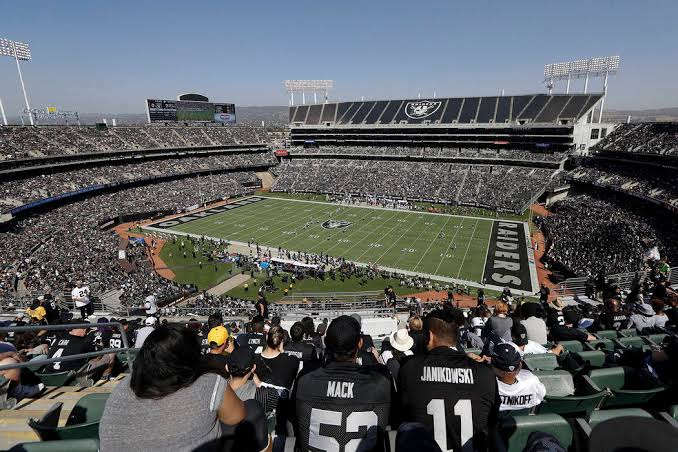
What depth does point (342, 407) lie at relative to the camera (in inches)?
105

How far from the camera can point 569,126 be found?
5838cm

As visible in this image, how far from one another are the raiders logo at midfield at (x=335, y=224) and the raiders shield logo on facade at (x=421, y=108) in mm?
39381

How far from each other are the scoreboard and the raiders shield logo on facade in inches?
1524

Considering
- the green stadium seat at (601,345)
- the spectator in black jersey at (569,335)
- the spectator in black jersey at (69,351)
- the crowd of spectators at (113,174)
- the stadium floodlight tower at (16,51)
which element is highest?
the stadium floodlight tower at (16,51)

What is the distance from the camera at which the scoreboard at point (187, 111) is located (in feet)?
236

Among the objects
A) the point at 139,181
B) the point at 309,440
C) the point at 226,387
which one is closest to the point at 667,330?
the point at 309,440

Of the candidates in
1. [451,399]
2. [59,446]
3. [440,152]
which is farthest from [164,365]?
[440,152]

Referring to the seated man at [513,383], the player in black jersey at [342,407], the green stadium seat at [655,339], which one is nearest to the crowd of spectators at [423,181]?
the green stadium seat at [655,339]

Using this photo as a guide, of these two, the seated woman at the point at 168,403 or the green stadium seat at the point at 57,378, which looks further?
the green stadium seat at the point at 57,378

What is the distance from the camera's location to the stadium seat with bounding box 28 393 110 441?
11.0ft

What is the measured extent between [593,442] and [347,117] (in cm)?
8501

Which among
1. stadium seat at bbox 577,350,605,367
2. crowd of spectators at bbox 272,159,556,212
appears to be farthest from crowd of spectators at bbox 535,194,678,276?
stadium seat at bbox 577,350,605,367

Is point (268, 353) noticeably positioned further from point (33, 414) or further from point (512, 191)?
point (512, 191)

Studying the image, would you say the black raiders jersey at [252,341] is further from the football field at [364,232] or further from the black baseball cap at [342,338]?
the football field at [364,232]
